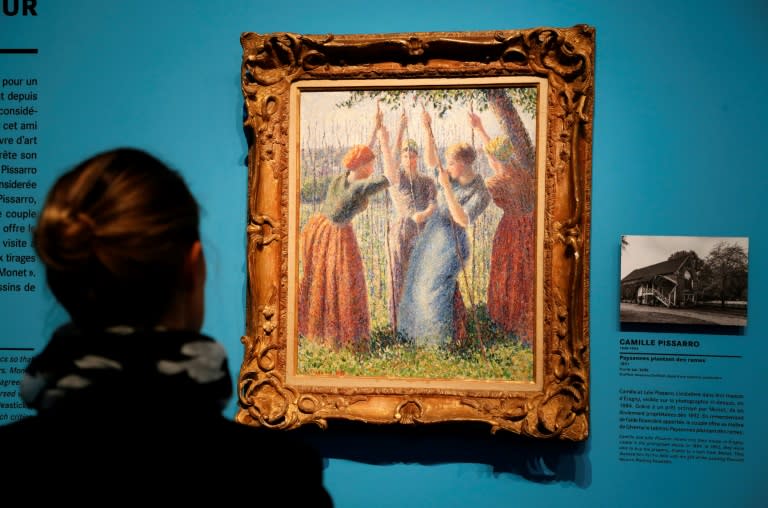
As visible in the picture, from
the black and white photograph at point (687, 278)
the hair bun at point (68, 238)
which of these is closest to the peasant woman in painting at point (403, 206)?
the black and white photograph at point (687, 278)

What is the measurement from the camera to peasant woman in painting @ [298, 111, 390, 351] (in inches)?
70.4

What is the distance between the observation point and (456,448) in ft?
5.91

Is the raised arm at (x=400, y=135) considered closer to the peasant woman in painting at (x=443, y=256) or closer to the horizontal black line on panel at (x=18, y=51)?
the peasant woman in painting at (x=443, y=256)

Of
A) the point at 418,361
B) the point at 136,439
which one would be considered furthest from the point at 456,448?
the point at 136,439

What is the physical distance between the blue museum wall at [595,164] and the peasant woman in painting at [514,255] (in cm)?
20

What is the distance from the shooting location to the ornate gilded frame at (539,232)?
1.71 meters

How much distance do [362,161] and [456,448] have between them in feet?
Answer: 2.89

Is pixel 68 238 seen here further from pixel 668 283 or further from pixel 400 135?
pixel 668 283

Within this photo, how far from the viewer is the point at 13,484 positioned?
80 cm

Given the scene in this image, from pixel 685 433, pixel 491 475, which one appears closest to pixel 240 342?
pixel 491 475

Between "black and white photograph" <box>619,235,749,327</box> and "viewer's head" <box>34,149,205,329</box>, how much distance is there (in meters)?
1.31

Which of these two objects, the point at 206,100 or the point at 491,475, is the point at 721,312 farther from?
the point at 206,100

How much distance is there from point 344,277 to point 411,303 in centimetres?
21

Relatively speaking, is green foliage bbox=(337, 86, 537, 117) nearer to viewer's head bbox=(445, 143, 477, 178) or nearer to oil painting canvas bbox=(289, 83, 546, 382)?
oil painting canvas bbox=(289, 83, 546, 382)
